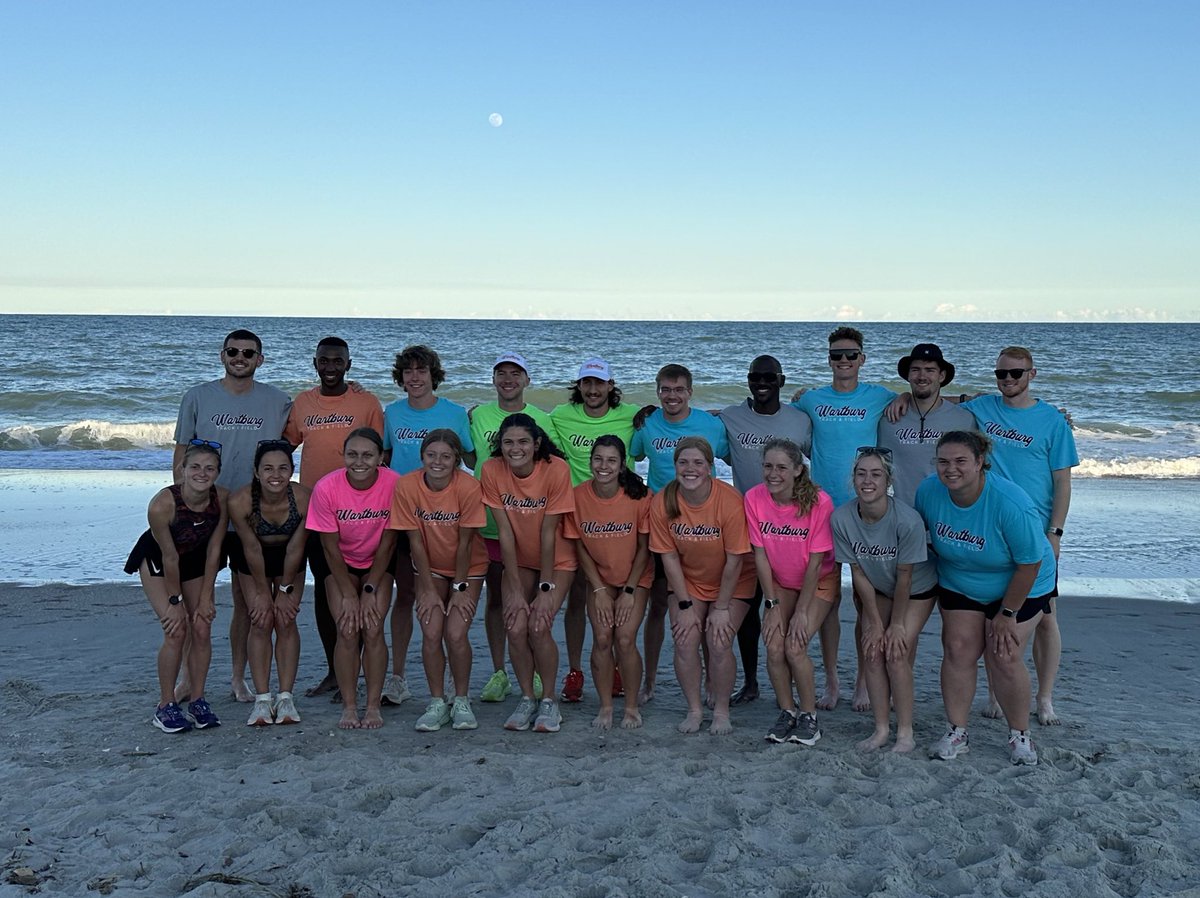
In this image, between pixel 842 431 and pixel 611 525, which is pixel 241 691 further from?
pixel 842 431

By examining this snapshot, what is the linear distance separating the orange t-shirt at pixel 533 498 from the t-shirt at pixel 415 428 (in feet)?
1.49

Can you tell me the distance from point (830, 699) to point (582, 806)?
1.94 meters

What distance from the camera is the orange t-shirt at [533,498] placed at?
17.2ft

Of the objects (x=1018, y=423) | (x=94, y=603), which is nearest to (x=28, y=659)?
(x=94, y=603)

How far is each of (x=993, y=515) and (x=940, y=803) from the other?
1291 mm

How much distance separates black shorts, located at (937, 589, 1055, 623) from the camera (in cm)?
466

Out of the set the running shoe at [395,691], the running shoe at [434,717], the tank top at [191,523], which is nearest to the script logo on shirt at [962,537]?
the running shoe at [434,717]

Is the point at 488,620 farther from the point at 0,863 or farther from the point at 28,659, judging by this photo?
the point at 28,659

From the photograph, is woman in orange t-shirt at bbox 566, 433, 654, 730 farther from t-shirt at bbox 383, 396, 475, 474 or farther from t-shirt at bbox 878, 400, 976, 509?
t-shirt at bbox 878, 400, 976, 509

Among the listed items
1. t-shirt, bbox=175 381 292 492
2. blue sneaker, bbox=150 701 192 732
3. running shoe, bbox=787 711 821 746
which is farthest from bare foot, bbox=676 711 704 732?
t-shirt, bbox=175 381 292 492

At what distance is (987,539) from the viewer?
180 inches

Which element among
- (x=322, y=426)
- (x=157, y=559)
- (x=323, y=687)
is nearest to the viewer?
(x=157, y=559)

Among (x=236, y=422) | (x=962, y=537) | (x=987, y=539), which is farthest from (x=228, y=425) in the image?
(x=987, y=539)

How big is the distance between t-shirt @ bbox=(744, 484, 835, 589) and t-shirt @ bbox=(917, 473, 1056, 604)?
1.65 feet
